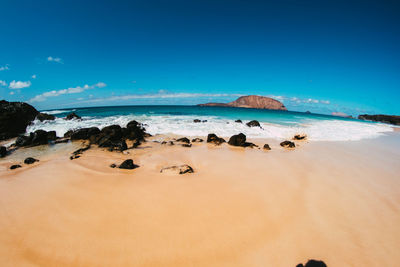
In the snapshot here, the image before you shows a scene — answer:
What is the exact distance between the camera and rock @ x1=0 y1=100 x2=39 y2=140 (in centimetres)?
1069

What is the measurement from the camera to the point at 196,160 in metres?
5.64

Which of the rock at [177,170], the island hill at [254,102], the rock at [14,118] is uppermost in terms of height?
the island hill at [254,102]

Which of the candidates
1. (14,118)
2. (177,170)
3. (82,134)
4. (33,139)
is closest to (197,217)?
(177,170)

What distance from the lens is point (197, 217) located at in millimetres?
2729

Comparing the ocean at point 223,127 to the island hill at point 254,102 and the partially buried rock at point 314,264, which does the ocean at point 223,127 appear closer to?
the partially buried rock at point 314,264

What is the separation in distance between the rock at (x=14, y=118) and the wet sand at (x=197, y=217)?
374 inches

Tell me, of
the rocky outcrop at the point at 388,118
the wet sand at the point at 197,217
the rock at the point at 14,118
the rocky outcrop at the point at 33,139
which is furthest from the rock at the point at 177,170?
the rocky outcrop at the point at 388,118

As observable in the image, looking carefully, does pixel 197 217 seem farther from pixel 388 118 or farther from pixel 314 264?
pixel 388 118

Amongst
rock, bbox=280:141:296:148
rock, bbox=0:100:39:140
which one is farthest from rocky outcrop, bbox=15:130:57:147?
rock, bbox=280:141:296:148

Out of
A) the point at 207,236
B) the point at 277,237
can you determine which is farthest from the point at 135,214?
the point at 277,237

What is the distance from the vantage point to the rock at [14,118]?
10688mm

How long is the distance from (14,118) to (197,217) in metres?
17.7

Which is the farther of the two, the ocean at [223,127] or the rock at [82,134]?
the ocean at [223,127]

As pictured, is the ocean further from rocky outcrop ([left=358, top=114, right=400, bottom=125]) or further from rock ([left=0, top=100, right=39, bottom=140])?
rocky outcrop ([left=358, top=114, right=400, bottom=125])
